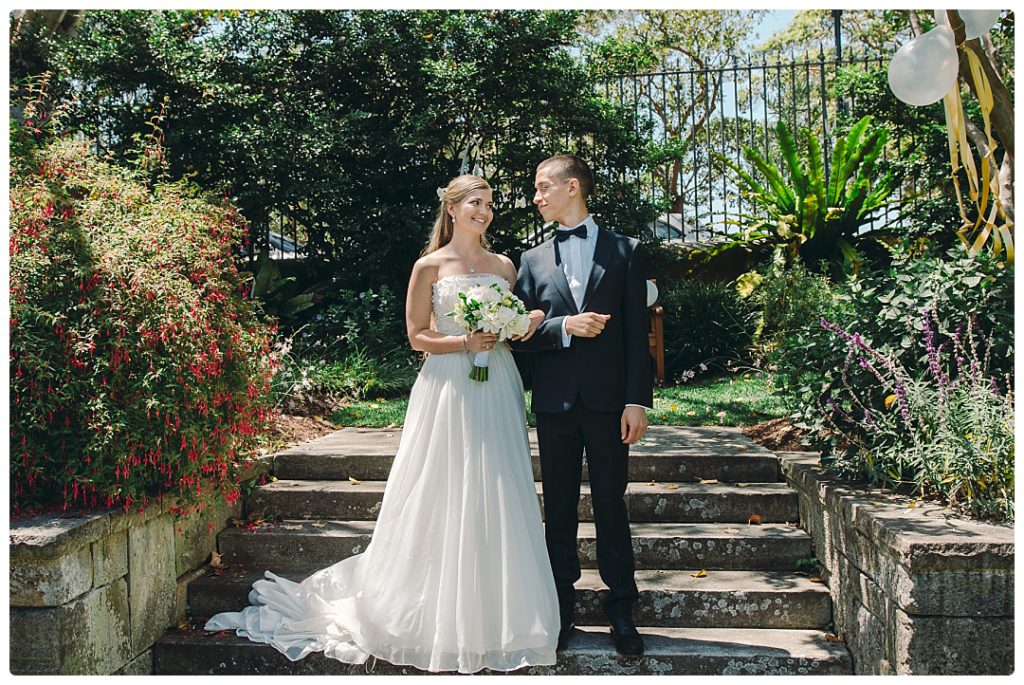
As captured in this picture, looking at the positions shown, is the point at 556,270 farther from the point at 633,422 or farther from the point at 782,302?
the point at 782,302

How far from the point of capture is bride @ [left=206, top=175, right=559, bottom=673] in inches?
127

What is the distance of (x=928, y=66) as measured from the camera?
3205 millimetres

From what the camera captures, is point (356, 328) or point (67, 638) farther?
point (356, 328)

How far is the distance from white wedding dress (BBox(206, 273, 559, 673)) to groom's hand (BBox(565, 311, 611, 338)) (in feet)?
1.33

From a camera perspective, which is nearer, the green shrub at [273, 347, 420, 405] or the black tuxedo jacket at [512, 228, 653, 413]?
the black tuxedo jacket at [512, 228, 653, 413]

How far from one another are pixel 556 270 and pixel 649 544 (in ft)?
4.86

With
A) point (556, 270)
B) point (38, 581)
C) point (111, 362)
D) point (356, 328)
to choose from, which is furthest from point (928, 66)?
point (356, 328)

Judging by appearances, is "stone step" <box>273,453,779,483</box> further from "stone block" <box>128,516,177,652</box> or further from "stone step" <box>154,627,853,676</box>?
"stone block" <box>128,516,177,652</box>

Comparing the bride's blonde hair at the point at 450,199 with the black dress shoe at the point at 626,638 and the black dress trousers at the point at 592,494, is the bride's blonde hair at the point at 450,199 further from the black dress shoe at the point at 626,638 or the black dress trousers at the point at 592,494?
the black dress shoe at the point at 626,638

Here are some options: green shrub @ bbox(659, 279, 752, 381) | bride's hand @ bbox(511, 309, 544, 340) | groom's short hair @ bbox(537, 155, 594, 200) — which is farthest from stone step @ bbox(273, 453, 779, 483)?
green shrub @ bbox(659, 279, 752, 381)

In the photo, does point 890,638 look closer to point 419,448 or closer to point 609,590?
point 609,590

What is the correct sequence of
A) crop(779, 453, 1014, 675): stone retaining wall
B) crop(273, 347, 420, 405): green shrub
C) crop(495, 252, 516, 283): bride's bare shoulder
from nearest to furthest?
crop(779, 453, 1014, 675): stone retaining wall < crop(495, 252, 516, 283): bride's bare shoulder < crop(273, 347, 420, 405): green shrub

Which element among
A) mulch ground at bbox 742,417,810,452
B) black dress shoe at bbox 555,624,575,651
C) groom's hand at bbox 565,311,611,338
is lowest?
black dress shoe at bbox 555,624,575,651

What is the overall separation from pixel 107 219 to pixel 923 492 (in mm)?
3797
